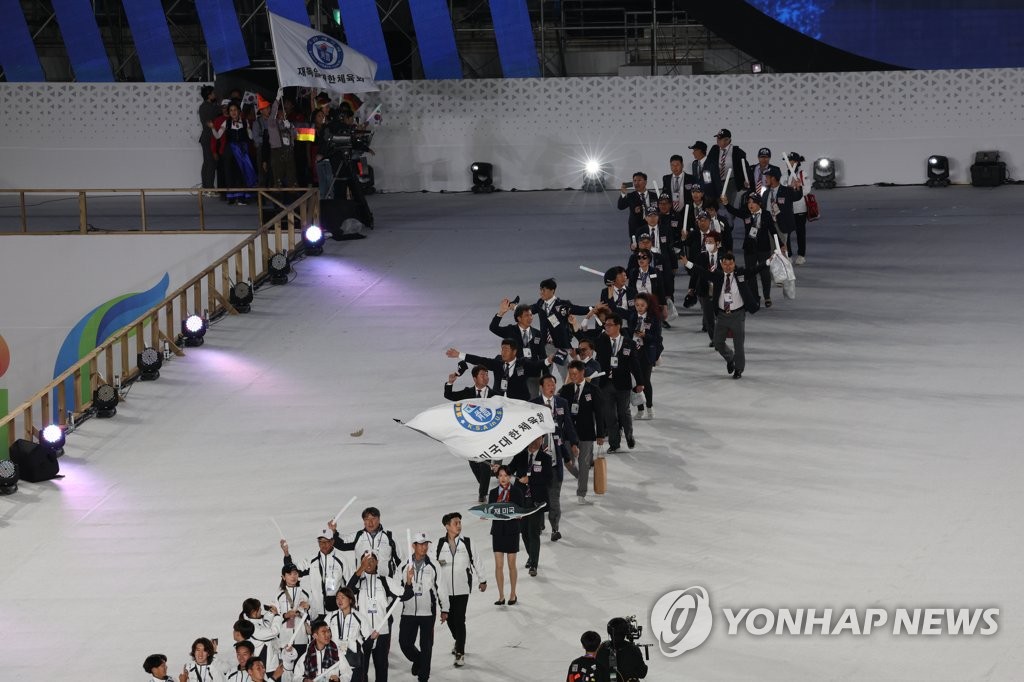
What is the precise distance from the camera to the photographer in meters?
10.0

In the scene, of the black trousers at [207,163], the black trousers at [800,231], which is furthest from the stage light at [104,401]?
the black trousers at [207,163]

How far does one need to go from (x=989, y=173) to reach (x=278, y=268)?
1342 cm

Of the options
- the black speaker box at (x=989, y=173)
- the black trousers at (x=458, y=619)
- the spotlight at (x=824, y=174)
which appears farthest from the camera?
the spotlight at (x=824, y=174)

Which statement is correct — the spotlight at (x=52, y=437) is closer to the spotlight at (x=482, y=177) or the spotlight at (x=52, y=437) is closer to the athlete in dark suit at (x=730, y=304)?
the athlete in dark suit at (x=730, y=304)

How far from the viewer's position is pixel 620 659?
1002 centimetres

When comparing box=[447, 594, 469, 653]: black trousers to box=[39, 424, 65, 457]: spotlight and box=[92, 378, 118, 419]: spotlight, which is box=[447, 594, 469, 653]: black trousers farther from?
box=[92, 378, 118, 419]: spotlight

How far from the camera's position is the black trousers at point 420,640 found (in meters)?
12.3

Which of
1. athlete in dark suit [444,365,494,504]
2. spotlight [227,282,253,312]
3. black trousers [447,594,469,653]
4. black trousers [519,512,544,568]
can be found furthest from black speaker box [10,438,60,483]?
black trousers [447,594,469,653]

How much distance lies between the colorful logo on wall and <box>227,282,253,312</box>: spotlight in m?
4.10

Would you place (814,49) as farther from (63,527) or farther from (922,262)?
(63,527)

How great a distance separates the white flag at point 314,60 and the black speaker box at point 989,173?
35.9 feet

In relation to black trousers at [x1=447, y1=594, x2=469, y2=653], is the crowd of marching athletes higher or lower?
higher

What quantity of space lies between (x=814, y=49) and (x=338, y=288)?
11165 mm

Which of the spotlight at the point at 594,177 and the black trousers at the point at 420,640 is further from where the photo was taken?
the spotlight at the point at 594,177
